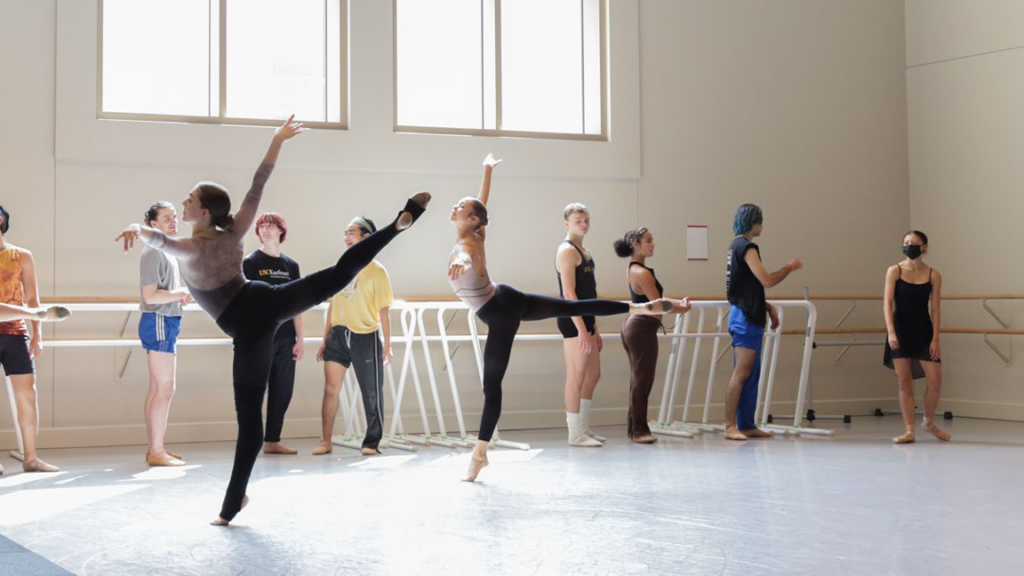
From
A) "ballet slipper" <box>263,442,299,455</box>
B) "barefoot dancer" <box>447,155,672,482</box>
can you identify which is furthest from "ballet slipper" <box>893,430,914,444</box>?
"ballet slipper" <box>263,442,299,455</box>

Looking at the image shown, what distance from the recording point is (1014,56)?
8.24 metres

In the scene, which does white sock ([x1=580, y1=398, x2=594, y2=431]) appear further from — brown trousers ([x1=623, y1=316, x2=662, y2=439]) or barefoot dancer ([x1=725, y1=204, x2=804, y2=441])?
barefoot dancer ([x1=725, y1=204, x2=804, y2=441])

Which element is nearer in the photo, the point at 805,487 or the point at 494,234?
the point at 805,487

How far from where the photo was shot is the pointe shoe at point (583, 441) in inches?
247

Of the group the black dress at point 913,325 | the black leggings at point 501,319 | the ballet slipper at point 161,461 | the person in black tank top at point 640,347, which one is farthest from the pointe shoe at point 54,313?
the black dress at point 913,325

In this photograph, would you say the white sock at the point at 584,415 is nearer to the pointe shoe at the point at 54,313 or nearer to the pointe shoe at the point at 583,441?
the pointe shoe at the point at 583,441

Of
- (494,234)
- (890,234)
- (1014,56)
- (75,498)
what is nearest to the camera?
(75,498)

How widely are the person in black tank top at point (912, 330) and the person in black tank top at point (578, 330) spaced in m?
1.91

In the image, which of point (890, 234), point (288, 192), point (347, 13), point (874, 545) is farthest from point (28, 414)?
point (890, 234)

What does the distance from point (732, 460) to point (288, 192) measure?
367 centimetres

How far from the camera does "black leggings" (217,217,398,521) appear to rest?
3660 mm

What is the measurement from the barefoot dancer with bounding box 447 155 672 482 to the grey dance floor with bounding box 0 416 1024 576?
43cm

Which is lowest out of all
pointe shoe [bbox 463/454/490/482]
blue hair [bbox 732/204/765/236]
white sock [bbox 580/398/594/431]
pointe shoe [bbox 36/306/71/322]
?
pointe shoe [bbox 463/454/490/482]

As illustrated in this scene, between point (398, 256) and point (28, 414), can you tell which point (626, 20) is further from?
point (28, 414)
